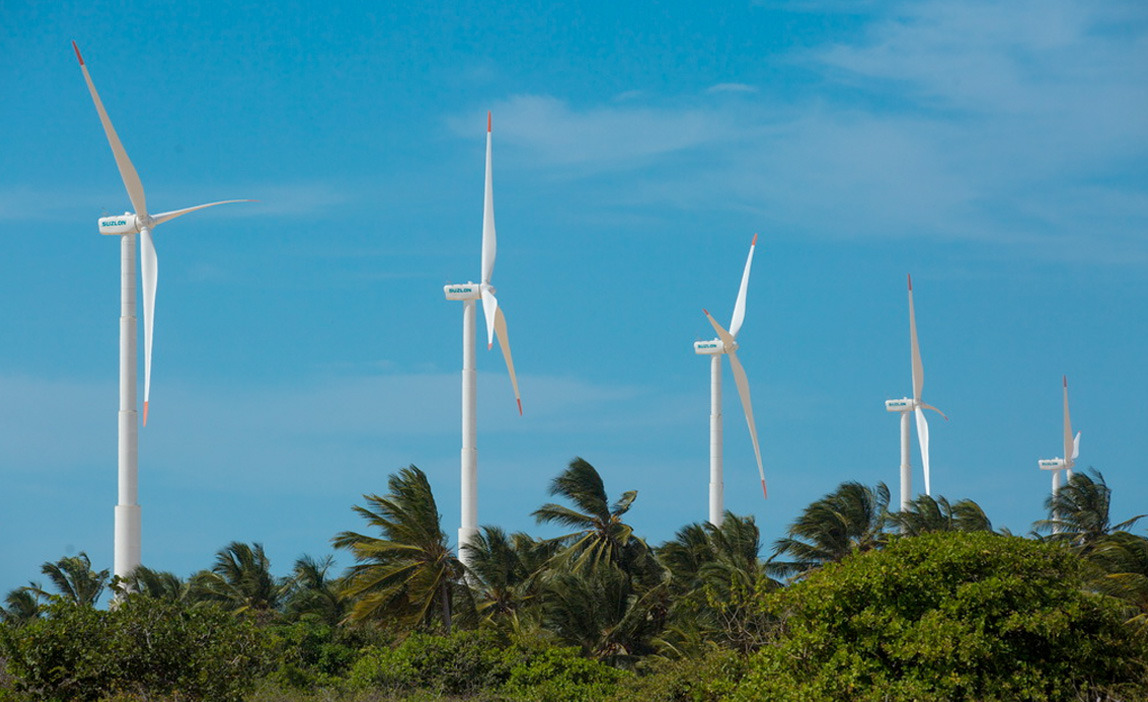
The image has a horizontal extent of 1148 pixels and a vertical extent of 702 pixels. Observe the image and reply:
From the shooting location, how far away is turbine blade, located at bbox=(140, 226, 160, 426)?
45688mm

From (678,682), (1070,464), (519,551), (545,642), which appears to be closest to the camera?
(678,682)

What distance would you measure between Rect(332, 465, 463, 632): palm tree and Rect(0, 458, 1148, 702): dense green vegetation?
0.22 ft

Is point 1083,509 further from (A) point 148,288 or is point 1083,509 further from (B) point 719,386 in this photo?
(A) point 148,288

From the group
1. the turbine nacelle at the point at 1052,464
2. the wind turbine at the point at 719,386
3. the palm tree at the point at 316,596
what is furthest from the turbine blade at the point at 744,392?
the turbine nacelle at the point at 1052,464

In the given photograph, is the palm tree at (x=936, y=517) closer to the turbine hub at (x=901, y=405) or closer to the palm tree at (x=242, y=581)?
the turbine hub at (x=901, y=405)

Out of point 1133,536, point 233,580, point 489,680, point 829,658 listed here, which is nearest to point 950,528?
point 1133,536

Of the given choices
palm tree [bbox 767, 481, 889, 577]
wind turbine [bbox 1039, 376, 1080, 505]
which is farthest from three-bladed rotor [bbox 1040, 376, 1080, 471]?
palm tree [bbox 767, 481, 889, 577]

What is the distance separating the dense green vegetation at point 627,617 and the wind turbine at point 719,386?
943 cm

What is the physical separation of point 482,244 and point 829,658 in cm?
3359

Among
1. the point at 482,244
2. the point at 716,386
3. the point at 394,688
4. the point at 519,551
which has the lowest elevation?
the point at 394,688

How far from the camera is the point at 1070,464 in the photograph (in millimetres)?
81188

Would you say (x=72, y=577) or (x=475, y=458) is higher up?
(x=475, y=458)

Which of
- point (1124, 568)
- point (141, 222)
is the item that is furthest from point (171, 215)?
point (1124, 568)

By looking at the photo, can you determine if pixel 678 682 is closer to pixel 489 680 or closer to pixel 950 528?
pixel 489 680
